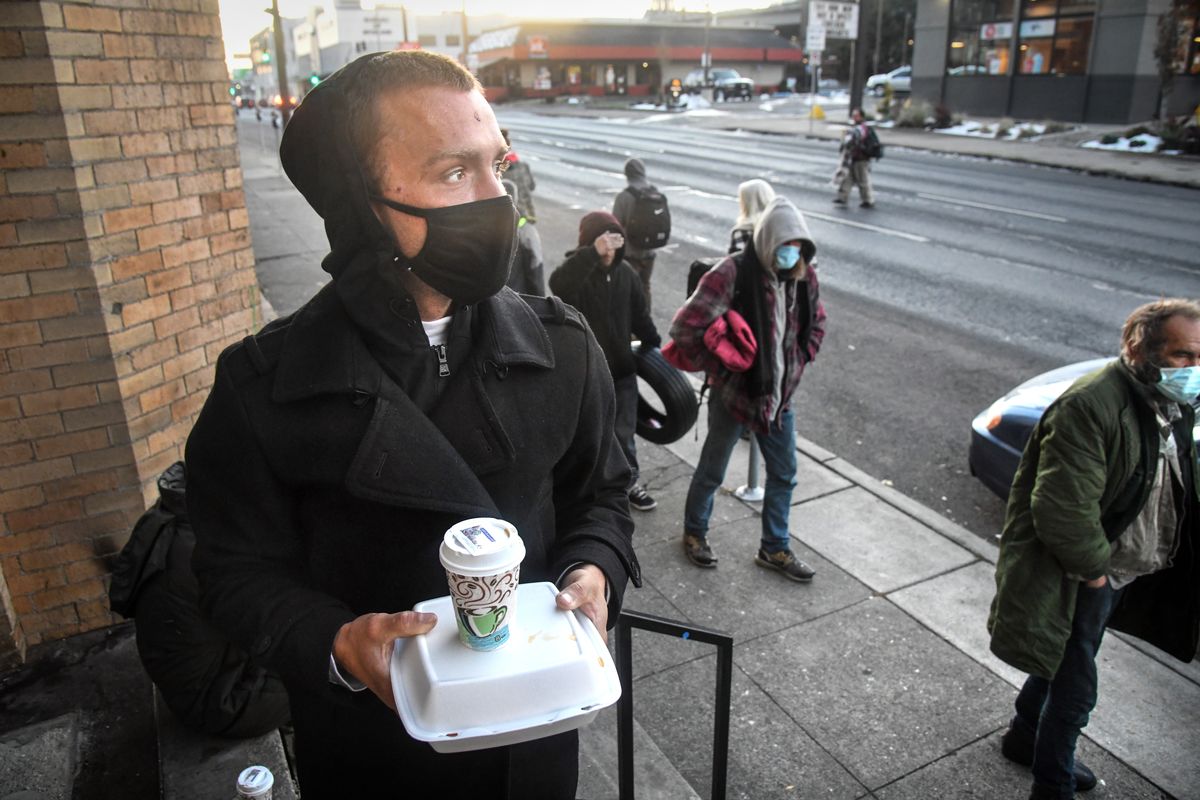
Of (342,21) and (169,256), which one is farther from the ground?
(342,21)

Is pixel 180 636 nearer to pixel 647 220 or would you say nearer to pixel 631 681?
pixel 631 681

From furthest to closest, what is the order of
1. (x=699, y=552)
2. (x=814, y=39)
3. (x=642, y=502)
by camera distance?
(x=814, y=39) < (x=642, y=502) < (x=699, y=552)

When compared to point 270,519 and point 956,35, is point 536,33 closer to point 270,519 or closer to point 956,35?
point 956,35

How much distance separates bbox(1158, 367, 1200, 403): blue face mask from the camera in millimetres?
3031

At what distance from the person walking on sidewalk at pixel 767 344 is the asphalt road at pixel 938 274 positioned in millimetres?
1636

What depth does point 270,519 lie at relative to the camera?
1623mm

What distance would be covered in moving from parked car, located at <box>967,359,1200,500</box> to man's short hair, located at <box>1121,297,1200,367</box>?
2528 millimetres

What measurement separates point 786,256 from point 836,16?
3833 centimetres

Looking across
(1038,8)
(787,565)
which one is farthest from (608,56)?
(787,565)

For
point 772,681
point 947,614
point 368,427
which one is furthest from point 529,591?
point 947,614

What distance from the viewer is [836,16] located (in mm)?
38281

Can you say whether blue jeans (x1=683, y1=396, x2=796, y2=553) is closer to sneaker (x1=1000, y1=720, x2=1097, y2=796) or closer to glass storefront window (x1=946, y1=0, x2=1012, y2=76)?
sneaker (x1=1000, y1=720, x2=1097, y2=796)

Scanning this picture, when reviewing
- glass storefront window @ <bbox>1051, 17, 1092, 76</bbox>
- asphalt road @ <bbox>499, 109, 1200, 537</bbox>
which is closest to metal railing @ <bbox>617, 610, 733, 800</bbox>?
asphalt road @ <bbox>499, 109, 1200, 537</bbox>

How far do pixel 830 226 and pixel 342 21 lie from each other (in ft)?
90.5
